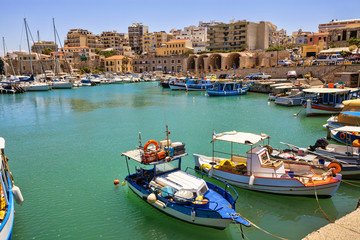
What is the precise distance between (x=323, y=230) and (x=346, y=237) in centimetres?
56

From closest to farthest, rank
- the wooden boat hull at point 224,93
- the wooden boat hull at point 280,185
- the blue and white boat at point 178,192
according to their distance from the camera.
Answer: the blue and white boat at point 178,192 → the wooden boat hull at point 280,185 → the wooden boat hull at point 224,93

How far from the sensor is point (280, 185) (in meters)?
11.7

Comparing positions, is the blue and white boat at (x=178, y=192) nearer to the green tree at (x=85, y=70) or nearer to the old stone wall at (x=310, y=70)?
the old stone wall at (x=310, y=70)

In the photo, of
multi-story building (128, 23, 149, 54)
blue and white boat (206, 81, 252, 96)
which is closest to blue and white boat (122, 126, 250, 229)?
blue and white boat (206, 81, 252, 96)

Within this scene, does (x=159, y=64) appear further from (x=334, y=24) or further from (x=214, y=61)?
(x=334, y=24)

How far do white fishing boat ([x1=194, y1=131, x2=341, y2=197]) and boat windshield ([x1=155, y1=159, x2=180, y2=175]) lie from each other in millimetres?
1881

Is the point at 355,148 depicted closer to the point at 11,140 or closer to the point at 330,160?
the point at 330,160

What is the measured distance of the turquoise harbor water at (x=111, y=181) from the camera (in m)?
10.1

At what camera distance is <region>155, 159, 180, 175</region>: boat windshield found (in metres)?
12.0

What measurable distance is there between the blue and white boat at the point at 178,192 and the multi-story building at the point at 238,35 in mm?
76854

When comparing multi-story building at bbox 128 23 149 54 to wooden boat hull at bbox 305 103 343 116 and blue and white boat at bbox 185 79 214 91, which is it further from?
wooden boat hull at bbox 305 103 343 116

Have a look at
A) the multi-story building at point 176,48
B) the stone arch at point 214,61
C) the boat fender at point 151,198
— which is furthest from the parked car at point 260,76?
the boat fender at point 151,198

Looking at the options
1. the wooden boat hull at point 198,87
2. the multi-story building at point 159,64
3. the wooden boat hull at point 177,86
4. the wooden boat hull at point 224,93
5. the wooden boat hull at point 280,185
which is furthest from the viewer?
the multi-story building at point 159,64

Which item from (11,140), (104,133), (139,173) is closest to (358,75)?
(104,133)
